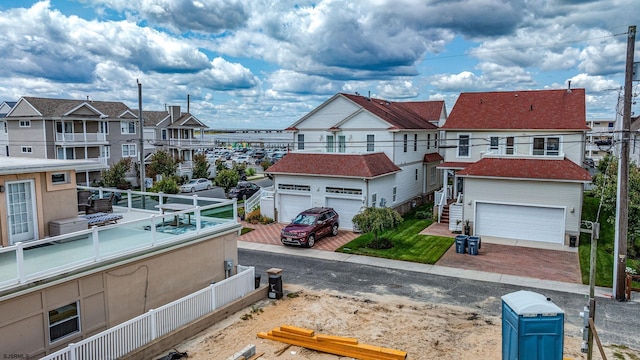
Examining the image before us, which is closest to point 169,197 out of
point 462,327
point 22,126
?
point 462,327

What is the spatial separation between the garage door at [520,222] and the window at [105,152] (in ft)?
125

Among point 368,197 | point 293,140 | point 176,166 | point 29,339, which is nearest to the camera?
point 29,339

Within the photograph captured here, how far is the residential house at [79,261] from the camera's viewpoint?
10.4 meters

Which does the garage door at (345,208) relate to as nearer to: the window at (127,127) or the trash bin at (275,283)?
the trash bin at (275,283)

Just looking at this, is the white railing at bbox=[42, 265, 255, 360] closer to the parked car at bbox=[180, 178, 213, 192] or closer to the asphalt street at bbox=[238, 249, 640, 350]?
the asphalt street at bbox=[238, 249, 640, 350]

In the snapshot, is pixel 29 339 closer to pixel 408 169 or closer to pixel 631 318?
pixel 631 318

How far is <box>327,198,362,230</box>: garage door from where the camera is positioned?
27.7 meters

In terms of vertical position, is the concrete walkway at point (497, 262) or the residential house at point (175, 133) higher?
the residential house at point (175, 133)

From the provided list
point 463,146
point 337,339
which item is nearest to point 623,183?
point 337,339

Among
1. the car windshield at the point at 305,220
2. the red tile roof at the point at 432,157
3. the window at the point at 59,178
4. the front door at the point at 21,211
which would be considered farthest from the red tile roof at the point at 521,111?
the front door at the point at 21,211

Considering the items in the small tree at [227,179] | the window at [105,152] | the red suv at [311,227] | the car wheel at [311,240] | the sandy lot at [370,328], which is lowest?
the sandy lot at [370,328]

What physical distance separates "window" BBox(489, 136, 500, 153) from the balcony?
3687 cm

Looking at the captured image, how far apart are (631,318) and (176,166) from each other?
140 ft

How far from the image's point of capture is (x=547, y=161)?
24578mm
